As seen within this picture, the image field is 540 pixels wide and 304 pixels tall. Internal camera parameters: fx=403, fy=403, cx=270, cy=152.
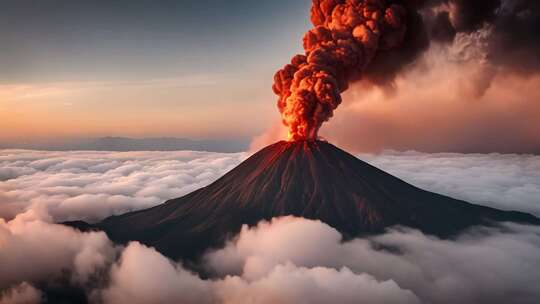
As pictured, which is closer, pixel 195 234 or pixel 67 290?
pixel 67 290

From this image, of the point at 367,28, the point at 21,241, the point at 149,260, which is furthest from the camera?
the point at 21,241

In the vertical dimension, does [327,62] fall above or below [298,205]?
above

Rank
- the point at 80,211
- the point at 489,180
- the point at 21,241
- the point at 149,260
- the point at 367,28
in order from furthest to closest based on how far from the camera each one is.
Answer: the point at 489,180
the point at 80,211
the point at 21,241
the point at 367,28
the point at 149,260

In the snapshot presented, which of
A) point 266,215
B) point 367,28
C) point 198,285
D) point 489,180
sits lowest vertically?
point 198,285

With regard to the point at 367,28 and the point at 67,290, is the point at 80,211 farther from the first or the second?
the point at 367,28

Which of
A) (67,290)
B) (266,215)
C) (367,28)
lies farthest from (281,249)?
(367,28)

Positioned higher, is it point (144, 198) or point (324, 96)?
point (324, 96)

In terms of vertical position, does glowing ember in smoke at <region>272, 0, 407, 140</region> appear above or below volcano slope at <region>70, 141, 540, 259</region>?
above

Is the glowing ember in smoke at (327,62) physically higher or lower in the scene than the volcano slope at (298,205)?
higher
